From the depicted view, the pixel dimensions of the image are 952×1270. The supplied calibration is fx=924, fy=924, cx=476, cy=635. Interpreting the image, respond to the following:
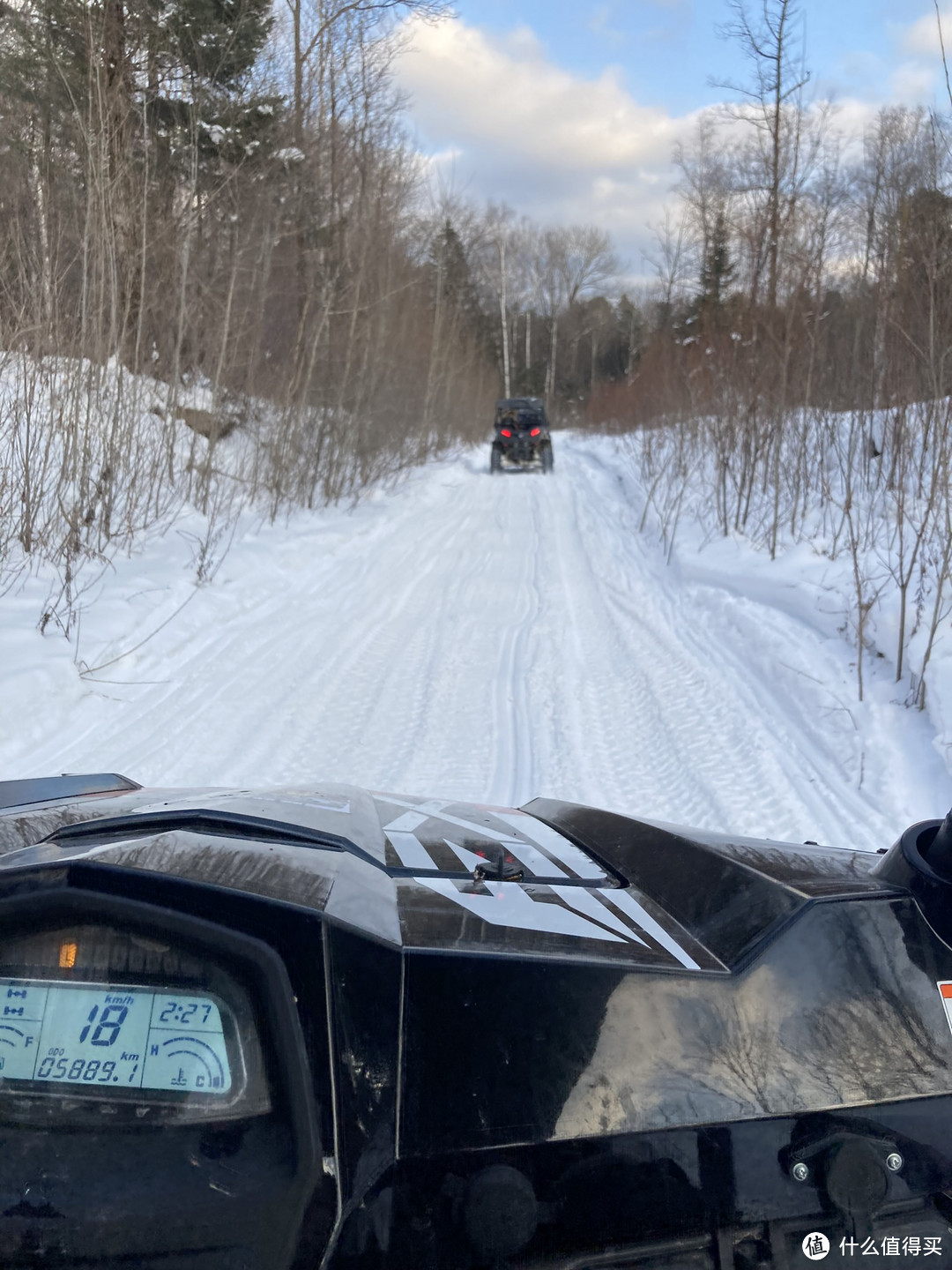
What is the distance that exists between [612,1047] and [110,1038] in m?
0.67

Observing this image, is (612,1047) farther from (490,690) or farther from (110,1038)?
(490,690)

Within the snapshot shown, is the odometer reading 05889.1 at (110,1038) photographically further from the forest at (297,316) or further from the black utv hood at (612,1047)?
the forest at (297,316)

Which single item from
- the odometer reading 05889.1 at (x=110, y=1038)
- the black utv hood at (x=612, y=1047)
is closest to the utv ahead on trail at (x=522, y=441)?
the black utv hood at (x=612, y=1047)

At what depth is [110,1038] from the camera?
3.95ft

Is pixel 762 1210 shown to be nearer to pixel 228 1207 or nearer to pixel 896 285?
pixel 228 1207

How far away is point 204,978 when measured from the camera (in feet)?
3.95

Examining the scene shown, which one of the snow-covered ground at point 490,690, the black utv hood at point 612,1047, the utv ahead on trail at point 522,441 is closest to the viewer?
the black utv hood at point 612,1047

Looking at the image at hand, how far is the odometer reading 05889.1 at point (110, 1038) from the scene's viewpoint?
119cm

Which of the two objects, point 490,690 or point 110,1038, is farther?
point 490,690

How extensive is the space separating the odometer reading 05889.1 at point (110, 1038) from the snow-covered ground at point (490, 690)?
3266 mm

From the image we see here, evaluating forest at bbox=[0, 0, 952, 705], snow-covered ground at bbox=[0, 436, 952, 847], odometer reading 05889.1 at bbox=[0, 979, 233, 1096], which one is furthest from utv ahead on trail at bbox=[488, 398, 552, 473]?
odometer reading 05889.1 at bbox=[0, 979, 233, 1096]

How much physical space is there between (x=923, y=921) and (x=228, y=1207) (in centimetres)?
113

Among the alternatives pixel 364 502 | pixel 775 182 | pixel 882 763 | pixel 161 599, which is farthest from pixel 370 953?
pixel 364 502

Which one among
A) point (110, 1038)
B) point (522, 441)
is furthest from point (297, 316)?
point (110, 1038)
